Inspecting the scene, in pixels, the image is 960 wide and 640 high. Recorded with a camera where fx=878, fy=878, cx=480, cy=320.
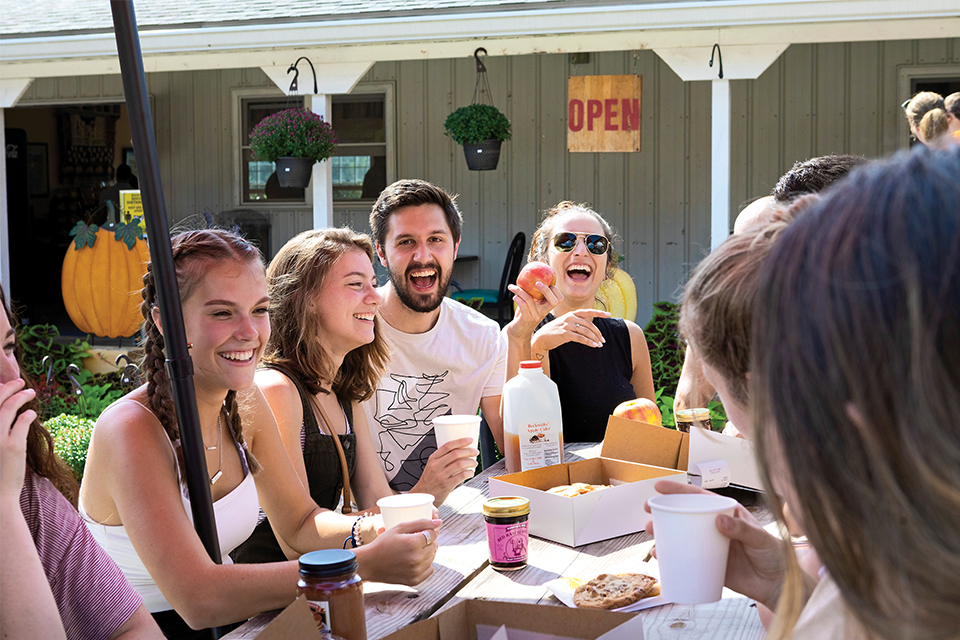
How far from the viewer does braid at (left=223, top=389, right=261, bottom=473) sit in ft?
7.35

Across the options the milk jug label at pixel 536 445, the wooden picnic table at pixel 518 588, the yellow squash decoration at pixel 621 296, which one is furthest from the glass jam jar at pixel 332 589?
the yellow squash decoration at pixel 621 296

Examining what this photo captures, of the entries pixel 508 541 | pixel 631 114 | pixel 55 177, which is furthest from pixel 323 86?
pixel 55 177

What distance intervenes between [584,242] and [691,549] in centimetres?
235

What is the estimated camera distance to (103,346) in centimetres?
803

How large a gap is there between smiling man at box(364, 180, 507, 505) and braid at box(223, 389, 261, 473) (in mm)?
1103

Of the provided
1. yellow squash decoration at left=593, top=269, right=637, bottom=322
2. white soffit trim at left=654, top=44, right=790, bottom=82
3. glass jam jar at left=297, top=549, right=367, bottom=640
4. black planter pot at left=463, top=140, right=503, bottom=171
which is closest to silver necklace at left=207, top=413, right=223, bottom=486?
glass jam jar at left=297, top=549, right=367, bottom=640

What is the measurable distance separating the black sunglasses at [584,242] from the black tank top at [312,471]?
4.33 ft

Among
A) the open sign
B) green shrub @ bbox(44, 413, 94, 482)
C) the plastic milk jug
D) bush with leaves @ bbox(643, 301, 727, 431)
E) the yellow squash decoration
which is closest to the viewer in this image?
the plastic milk jug

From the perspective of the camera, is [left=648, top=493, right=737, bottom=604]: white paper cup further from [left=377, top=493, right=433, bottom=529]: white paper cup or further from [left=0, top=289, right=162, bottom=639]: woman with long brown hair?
[left=0, top=289, right=162, bottom=639]: woman with long brown hair

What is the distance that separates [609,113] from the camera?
23.2 ft

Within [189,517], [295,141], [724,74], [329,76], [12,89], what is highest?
[12,89]

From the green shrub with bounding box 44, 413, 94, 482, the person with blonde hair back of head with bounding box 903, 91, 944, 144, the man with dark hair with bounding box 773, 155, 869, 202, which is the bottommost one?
the green shrub with bounding box 44, 413, 94, 482

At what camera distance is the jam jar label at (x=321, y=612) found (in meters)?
1.36

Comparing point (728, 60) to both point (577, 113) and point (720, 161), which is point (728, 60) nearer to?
point (720, 161)
